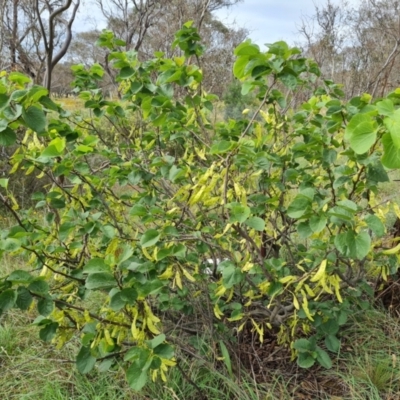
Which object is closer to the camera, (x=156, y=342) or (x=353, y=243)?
(x=353, y=243)

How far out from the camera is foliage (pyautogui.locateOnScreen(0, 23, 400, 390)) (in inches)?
42.6

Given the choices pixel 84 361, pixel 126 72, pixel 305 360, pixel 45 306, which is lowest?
pixel 305 360

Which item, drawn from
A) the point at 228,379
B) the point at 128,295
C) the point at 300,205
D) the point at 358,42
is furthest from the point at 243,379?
the point at 358,42

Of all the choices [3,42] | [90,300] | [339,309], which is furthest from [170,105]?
[3,42]

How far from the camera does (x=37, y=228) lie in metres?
1.53

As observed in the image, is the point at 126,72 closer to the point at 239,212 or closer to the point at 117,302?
the point at 239,212

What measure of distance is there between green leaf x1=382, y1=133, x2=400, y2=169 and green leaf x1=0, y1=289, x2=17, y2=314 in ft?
3.12

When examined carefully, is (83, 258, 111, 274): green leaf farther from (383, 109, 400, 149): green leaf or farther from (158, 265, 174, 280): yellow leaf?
(383, 109, 400, 149): green leaf

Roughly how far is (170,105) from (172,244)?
0.46 metres

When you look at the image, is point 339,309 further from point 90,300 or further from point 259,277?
point 90,300

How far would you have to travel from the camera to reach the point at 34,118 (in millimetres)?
996

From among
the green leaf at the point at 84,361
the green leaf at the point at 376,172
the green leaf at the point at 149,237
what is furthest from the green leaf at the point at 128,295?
the green leaf at the point at 376,172

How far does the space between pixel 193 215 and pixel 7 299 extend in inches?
31.9

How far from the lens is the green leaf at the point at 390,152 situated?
0.74 m
